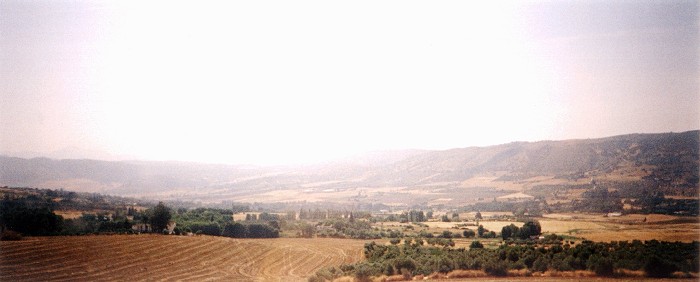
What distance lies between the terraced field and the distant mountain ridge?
22.1 ft

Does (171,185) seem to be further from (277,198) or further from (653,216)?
(653,216)

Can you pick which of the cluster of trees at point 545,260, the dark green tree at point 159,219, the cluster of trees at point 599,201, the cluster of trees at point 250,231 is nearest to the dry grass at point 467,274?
the cluster of trees at point 545,260

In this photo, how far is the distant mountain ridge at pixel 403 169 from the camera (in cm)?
2634

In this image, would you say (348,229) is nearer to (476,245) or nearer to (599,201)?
(476,245)

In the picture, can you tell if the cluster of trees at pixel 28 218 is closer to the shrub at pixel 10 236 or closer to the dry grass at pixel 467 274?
the shrub at pixel 10 236

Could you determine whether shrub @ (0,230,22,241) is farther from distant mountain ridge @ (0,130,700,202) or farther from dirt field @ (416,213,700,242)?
dirt field @ (416,213,700,242)

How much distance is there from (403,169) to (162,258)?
30.6 metres

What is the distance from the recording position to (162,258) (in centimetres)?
1967

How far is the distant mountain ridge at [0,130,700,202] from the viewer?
2634 centimetres

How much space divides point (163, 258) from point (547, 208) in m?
21.5

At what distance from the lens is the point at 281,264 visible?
19.5 meters

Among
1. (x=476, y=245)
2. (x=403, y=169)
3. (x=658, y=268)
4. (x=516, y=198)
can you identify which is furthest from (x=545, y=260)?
(x=403, y=169)

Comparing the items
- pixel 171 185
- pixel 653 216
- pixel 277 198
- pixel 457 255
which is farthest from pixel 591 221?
pixel 171 185

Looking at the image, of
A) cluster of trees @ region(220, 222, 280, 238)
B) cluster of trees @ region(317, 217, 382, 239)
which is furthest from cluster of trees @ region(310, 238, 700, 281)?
cluster of trees @ region(220, 222, 280, 238)
